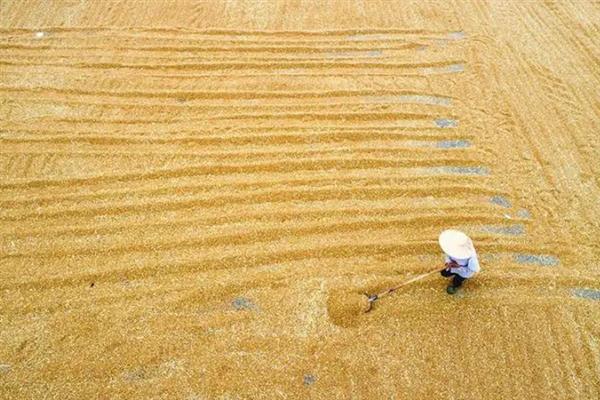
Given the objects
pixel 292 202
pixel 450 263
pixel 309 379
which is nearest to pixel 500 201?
pixel 450 263

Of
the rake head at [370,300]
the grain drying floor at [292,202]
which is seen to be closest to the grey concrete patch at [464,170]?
the grain drying floor at [292,202]

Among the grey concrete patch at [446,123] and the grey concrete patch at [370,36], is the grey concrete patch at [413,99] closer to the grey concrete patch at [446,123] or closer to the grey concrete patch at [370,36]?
the grey concrete patch at [446,123]

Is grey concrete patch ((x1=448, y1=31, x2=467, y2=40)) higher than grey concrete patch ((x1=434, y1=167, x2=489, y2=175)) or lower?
higher

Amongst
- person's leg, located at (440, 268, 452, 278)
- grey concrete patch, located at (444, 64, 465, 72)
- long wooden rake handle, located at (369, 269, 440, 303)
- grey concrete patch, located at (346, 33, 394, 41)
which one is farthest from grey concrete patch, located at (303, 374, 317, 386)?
grey concrete patch, located at (346, 33, 394, 41)

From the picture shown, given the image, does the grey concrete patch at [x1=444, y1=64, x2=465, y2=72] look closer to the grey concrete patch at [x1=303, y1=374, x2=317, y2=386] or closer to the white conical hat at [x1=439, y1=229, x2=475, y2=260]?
the white conical hat at [x1=439, y1=229, x2=475, y2=260]

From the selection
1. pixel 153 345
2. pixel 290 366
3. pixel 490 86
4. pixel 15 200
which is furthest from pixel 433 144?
pixel 15 200
